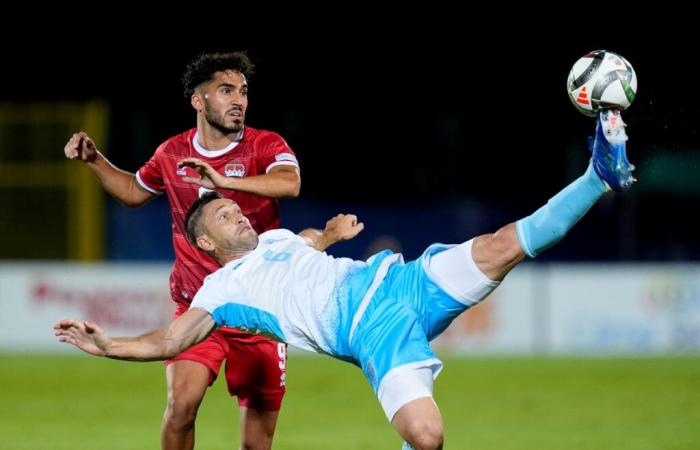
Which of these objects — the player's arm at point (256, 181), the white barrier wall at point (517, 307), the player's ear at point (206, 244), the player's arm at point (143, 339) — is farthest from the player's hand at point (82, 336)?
the white barrier wall at point (517, 307)

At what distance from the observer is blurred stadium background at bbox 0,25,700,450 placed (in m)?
11.3

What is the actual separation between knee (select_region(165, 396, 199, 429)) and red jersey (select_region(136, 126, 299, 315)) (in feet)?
2.31

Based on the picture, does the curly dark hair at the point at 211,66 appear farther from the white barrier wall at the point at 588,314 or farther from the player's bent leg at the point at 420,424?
the white barrier wall at the point at 588,314

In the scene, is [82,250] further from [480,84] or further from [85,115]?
[480,84]

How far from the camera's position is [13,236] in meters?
19.9

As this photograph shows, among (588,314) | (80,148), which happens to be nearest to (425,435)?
(80,148)

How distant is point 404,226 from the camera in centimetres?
2023

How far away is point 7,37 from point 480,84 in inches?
485

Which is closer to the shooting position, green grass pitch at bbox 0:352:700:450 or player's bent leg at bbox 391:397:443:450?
player's bent leg at bbox 391:397:443:450

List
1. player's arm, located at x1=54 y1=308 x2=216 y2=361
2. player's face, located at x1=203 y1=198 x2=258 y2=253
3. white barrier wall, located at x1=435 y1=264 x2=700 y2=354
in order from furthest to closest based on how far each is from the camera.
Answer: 1. white barrier wall, located at x1=435 y1=264 x2=700 y2=354
2. player's face, located at x1=203 y1=198 x2=258 y2=253
3. player's arm, located at x1=54 y1=308 x2=216 y2=361

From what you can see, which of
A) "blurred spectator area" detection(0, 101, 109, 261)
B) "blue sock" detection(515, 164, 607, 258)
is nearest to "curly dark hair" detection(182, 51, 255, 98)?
"blue sock" detection(515, 164, 607, 258)

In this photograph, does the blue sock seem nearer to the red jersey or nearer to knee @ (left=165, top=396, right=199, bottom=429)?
the red jersey

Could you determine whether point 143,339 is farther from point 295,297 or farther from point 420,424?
point 420,424

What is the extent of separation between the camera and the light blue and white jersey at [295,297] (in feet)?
20.6
